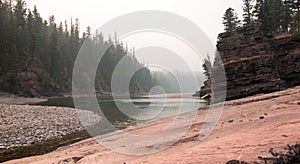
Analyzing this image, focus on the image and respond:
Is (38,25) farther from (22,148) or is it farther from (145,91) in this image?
(22,148)

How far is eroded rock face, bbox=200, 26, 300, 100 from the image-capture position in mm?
37250

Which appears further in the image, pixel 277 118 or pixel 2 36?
pixel 2 36

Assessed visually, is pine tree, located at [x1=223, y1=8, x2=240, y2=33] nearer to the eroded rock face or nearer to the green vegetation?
the eroded rock face

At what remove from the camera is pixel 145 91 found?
191 meters

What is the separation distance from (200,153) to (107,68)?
149343 mm

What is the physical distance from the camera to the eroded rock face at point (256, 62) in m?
37.2

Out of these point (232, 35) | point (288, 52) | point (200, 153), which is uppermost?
point (232, 35)

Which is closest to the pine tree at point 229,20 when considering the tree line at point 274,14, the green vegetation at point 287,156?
the tree line at point 274,14

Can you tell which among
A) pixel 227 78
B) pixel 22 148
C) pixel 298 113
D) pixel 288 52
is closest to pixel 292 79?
pixel 288 52

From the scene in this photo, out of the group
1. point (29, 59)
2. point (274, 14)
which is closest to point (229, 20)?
point (274, 14)

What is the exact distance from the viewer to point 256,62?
3866 centimetres

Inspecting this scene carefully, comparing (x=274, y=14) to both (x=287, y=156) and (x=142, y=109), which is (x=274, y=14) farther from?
(x=287, y=156)

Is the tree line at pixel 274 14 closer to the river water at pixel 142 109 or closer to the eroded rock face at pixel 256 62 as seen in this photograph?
the eroded rock face at pixel 256 62

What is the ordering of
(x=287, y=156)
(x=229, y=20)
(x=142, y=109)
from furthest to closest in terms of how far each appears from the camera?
(x=229, y=20) < (x=142, y=109) < (x=287, y=156)
